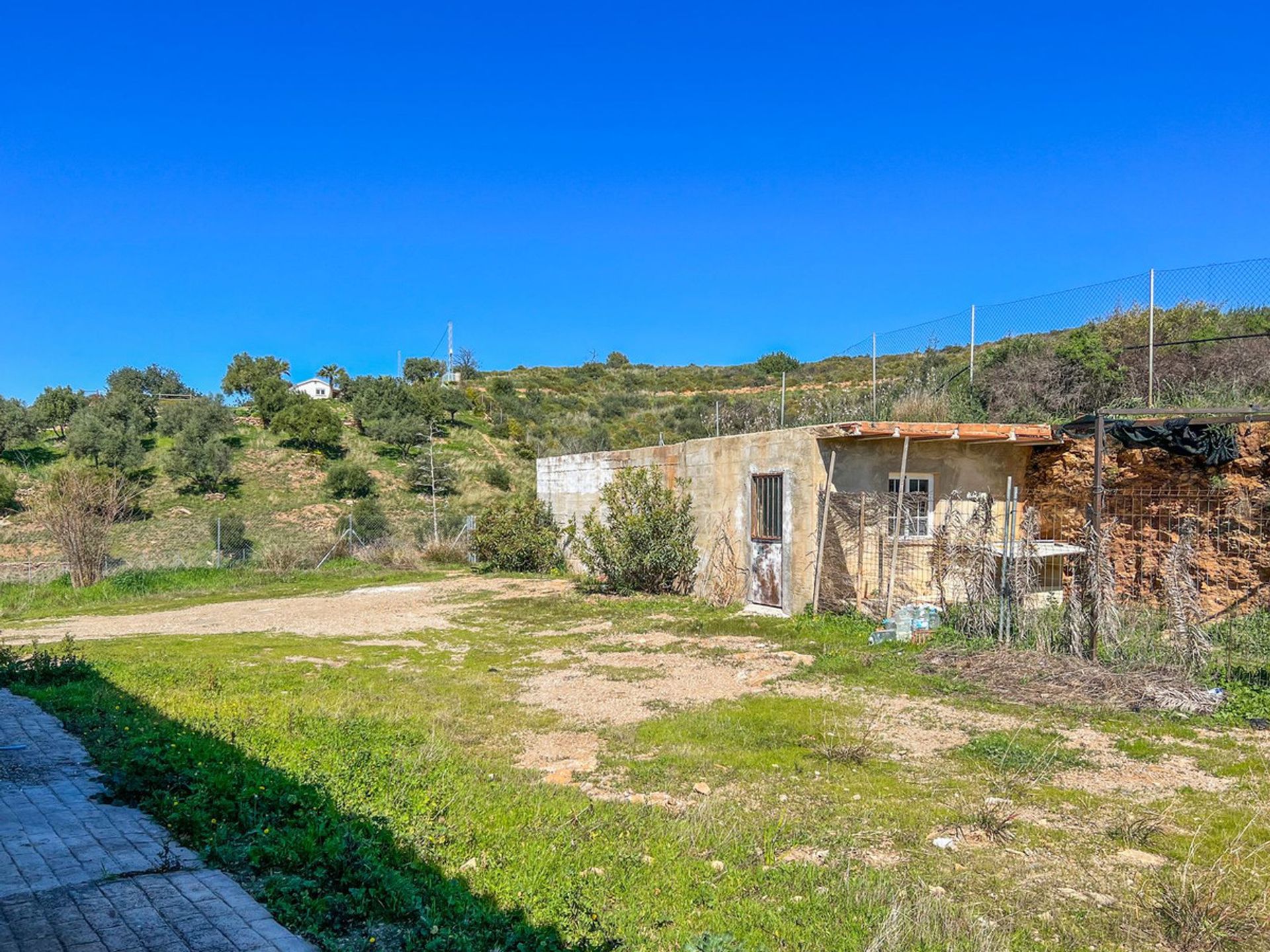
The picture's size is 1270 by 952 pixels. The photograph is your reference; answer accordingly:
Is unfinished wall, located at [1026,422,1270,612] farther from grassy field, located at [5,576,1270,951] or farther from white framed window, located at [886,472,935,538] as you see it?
grassy field, located at [5,576,1270,951]

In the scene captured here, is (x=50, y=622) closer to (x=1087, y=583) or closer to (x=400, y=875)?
(x=400, y=875)

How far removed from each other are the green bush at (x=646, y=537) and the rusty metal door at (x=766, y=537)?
6.75 ft

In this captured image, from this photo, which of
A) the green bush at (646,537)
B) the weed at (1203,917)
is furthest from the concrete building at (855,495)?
the weed at (1203,917)

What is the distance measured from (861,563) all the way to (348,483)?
25.2 meters

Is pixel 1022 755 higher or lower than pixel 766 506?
lower

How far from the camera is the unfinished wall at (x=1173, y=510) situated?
1036cm

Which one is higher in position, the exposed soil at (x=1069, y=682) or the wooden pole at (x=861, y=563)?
the wooden pole at (x=861, y=563)

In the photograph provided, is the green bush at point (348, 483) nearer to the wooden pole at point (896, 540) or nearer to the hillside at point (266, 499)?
the hillside at point (266, 499)

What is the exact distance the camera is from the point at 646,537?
15867 millimetres

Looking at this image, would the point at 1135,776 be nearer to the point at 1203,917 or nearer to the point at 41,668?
the point at 1203,917

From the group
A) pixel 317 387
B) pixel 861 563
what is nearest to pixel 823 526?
pixel 861 563

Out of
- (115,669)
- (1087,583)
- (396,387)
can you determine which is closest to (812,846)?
(1087,583)

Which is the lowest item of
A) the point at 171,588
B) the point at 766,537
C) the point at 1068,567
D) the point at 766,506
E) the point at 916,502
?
the point at 171,588

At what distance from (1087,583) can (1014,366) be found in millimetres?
9208
